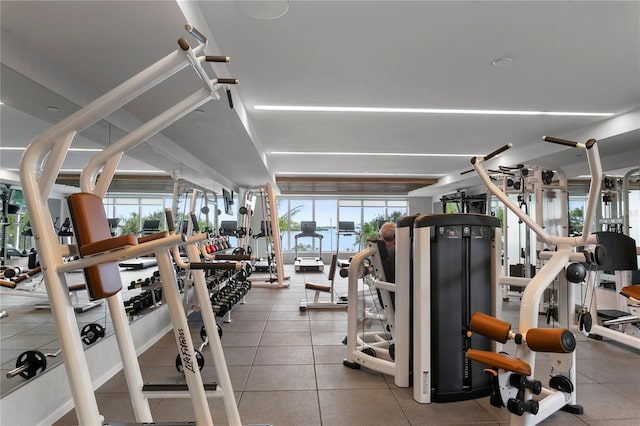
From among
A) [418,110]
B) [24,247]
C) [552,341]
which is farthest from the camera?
[418,110]

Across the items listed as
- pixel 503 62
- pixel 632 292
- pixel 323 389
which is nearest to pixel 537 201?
pixel 632 292

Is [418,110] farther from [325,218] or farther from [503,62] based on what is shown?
[325,218]

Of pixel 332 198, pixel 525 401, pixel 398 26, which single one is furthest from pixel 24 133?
pixel 332 198

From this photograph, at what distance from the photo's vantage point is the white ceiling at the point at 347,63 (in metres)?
2.33

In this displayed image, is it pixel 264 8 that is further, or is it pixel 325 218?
pixel 325 218

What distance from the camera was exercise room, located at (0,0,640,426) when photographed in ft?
5.61

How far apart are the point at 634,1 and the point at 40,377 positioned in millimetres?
4490

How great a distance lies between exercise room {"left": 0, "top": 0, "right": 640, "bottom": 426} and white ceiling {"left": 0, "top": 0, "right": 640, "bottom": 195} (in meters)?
0.02

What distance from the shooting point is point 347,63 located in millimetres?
3260

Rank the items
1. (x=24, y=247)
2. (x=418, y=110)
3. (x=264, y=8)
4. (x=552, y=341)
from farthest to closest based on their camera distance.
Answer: (x=418, y=110)
(x=24, y=247)
(x=264, y=8)
(x=552, y=341)

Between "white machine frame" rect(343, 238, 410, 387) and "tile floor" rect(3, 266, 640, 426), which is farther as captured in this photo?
"white machine frame" rect(343, 238, 410, 387)

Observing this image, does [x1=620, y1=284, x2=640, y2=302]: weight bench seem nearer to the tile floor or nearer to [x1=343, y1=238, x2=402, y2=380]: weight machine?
the tile floor

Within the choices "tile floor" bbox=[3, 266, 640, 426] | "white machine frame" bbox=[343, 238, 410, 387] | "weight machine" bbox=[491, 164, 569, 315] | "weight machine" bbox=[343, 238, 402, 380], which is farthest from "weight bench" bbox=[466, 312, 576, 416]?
"weight machine" bbox=[491, 164, 569, 315]

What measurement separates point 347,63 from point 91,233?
8.49 feet
